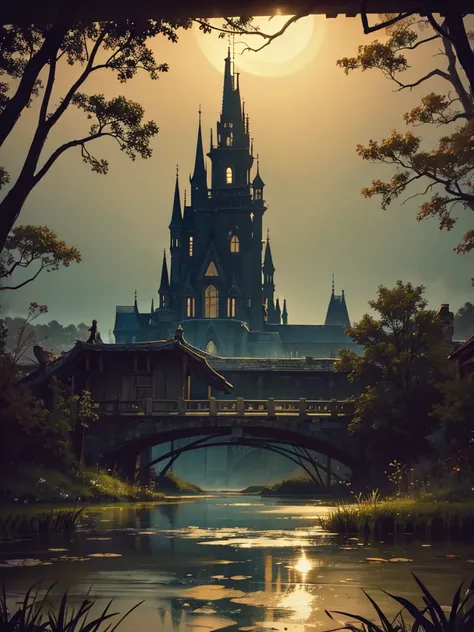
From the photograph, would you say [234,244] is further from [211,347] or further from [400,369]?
[400,369]

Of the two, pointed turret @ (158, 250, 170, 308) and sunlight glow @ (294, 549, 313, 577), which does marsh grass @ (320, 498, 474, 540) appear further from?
pointed turret @ (158, 250, 170, 308)

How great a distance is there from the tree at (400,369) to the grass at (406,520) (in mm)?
15953

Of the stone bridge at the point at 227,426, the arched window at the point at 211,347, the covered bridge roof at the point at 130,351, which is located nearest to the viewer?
the covered bridge roof at the point at 130,351

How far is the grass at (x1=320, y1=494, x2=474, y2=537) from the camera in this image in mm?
27969

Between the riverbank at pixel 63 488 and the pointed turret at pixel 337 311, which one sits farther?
the pointed turret at pixel 337 311

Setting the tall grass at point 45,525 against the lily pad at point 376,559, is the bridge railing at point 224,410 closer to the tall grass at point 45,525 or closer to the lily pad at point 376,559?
the tall grass at point 45,525

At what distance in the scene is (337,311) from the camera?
19712 centimetres

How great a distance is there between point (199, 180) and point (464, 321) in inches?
2488

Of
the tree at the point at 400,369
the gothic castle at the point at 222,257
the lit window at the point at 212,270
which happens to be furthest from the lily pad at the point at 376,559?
the lit window at the point at 212,270

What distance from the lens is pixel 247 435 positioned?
59688mm

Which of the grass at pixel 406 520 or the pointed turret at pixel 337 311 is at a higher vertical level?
the pointed turret at pixel 337 311

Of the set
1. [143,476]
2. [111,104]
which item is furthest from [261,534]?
[143,476]

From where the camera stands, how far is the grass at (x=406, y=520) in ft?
91.8

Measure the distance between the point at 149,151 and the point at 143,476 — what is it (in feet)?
152
